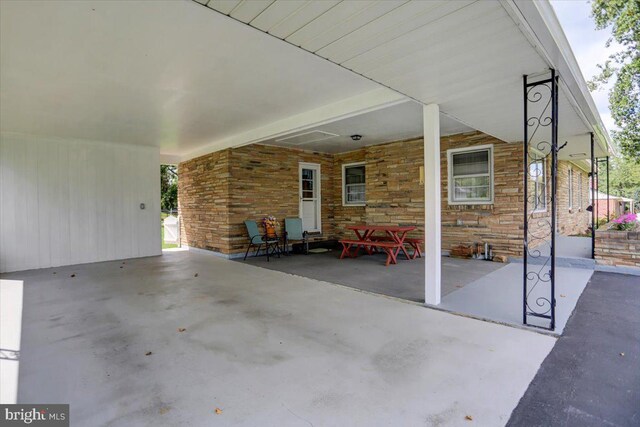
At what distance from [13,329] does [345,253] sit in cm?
528

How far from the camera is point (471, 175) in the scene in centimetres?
668

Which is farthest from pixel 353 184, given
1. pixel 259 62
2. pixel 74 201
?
pixel 74 201

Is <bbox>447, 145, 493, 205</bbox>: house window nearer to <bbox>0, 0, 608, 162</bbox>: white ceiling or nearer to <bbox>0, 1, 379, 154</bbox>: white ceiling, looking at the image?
<bbox>0, 0, 608, 162</bbox>: white ceiling

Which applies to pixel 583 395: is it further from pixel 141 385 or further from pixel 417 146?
pixel 417 146

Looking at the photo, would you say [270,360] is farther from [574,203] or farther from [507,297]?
[574,203]

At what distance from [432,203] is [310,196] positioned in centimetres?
548

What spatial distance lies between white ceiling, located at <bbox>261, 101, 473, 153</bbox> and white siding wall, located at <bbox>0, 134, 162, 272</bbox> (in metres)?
3.43

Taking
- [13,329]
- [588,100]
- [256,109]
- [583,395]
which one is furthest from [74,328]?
[588,100]

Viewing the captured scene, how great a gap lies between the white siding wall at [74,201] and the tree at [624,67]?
589 inches

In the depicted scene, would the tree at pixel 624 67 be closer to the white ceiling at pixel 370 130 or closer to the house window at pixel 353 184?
the white ceiling at pixel 370 130

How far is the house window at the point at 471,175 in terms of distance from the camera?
6461 mm

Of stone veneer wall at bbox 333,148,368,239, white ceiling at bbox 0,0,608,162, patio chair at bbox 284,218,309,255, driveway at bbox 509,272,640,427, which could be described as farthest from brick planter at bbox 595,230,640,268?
patio chair at bbox 284,218,309,255

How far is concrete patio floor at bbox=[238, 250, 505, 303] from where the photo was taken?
14.6 ft

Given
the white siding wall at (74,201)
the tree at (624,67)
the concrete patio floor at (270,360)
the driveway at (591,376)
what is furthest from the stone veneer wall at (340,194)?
the tree at (624,67)
